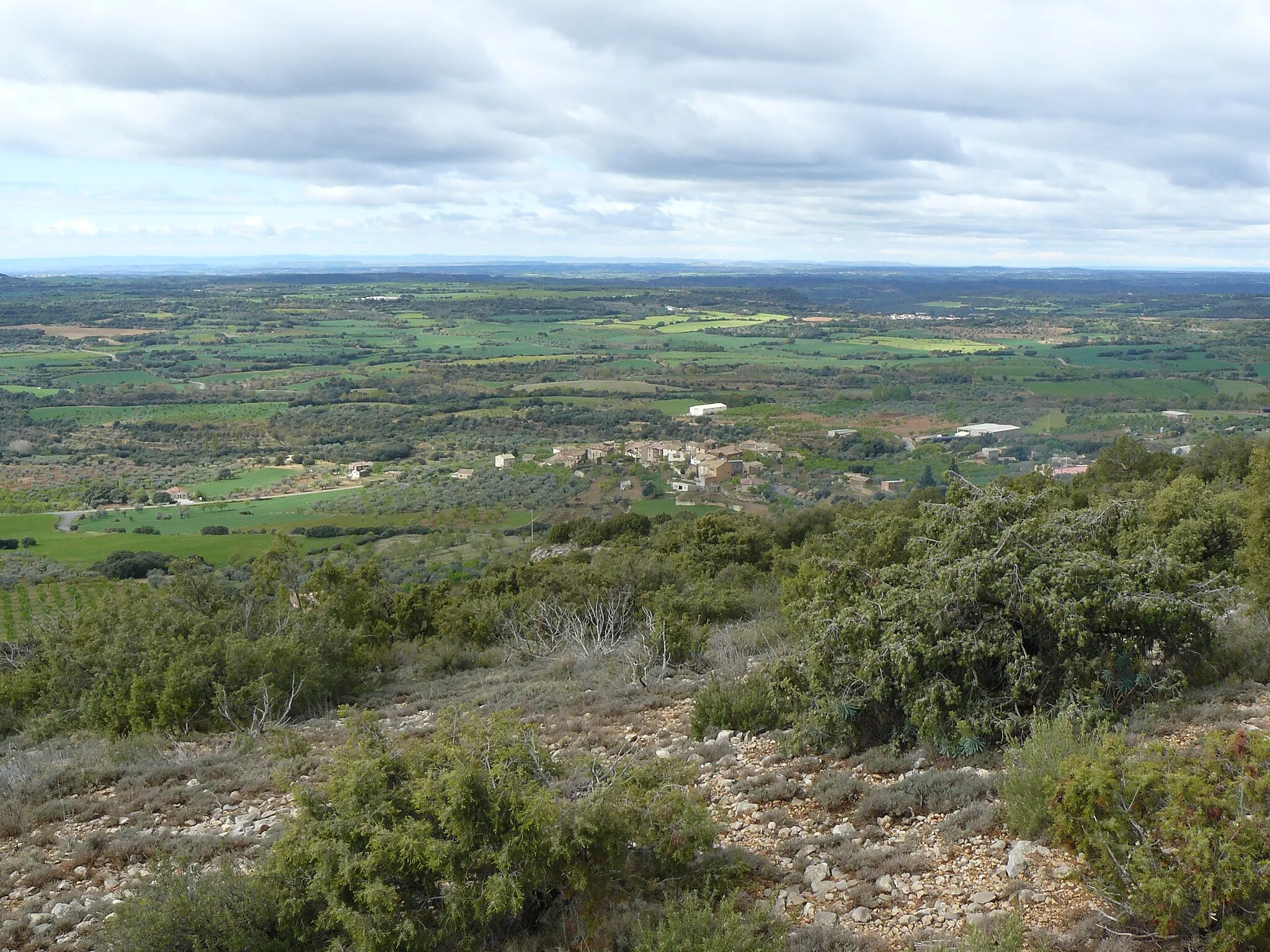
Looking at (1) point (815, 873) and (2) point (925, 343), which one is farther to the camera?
(2) point (925, 343)

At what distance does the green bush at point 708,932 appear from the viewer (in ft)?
14.6

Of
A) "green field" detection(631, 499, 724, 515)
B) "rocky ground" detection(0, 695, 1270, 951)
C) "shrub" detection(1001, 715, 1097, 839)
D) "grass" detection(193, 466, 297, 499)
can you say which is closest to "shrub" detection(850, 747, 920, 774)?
"rocky ground" detection(0, 695, 1270, 951)

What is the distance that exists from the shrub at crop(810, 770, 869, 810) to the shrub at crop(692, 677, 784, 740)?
51.4 inches

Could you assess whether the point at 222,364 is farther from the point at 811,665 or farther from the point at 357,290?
the point at 811,665

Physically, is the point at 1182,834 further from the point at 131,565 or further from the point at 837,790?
the point at 131,565

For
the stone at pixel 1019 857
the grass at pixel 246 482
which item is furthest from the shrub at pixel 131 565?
the stone at pixel 1019 857

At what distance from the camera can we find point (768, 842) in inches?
236

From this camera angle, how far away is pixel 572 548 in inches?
1089

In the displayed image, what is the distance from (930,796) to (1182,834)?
1.92 metres

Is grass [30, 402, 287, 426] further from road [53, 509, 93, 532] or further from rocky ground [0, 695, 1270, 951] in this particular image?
rocky ground [0, 695, 1270, 951]

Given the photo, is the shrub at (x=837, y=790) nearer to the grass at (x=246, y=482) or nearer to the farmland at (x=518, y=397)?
the farmland at (x=518, y=397)

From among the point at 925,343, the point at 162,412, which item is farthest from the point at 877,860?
the point at 925,343

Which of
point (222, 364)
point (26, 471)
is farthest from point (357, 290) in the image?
point (26, 471)

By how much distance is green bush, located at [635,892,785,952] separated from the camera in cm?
445
